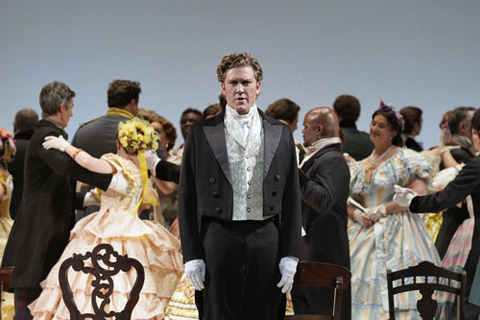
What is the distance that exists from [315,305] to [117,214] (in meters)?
1.27

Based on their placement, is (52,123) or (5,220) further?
(5,220)

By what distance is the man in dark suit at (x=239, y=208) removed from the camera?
248 centimetres

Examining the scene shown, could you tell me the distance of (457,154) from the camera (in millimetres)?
4957

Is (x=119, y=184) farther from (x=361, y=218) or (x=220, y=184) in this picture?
(x=361, y=218)

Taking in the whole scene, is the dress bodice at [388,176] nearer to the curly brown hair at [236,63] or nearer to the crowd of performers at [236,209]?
the crowd of performers at [236,209]

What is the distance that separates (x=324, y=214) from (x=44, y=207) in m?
1.67

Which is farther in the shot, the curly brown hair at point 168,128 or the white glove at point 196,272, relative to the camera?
the curly brown hair at point 168,128

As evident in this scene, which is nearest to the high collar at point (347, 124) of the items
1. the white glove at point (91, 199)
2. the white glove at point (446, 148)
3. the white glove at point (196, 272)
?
the white glove at point (446, 148)

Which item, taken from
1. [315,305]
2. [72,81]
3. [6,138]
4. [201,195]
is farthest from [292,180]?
[72,81]

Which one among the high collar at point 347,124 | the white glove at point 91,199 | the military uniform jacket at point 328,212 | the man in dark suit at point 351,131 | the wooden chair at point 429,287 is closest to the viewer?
the wooden chair at point 429,287

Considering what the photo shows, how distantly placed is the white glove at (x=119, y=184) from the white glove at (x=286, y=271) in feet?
5.02

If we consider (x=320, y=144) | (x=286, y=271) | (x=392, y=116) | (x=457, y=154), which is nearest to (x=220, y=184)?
(x=286, y=271)

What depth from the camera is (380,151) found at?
14.3ft

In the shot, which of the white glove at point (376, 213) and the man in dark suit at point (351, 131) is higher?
the man in dark suit at point (351, 131)
